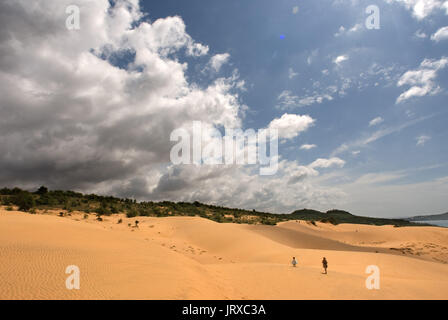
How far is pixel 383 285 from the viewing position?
34.1 ft


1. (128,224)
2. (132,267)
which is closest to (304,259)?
(132,267)

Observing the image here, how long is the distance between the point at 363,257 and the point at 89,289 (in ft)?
65.4

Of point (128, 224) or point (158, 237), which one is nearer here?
point (158, 237)

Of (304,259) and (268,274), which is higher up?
(268,274)

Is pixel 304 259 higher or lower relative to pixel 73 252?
lower

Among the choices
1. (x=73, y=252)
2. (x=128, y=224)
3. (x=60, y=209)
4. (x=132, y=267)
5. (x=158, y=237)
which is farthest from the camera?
(x=60, y=209)

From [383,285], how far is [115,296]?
36.4ft

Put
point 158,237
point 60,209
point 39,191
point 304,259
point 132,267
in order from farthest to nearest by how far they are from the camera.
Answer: point 39,191 → point 60,209 → point 158,237 → point 304,259 → point 132,267
